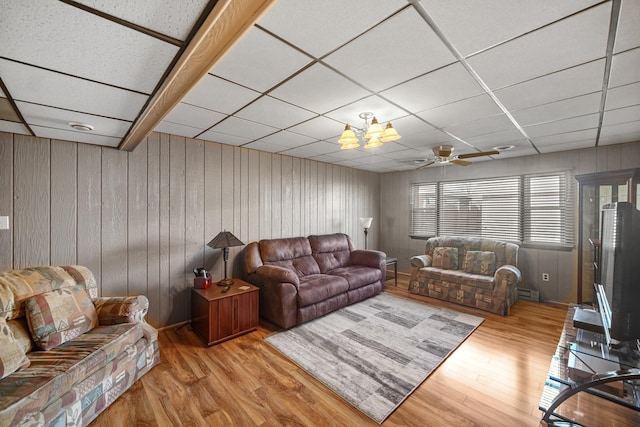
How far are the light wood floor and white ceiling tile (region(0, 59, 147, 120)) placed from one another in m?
2.25

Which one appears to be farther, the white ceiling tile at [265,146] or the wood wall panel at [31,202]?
the white ceiling tile at [265,146]

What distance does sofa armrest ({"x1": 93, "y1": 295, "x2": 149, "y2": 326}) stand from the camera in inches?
89.7

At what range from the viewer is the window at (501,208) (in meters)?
4.11

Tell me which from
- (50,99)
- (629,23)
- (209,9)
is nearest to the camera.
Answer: (209,9)

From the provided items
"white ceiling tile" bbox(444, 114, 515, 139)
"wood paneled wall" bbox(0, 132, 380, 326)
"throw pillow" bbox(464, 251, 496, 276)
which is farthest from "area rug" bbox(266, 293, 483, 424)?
"white ceiling tile" bbox(444, 114, 515, 139)

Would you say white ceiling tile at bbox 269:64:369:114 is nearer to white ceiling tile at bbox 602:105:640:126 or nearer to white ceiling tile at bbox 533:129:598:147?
white ceiling tile at bbox 602:105:640:126

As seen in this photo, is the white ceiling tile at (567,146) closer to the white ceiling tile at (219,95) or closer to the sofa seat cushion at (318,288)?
the sofa seat cushion at (318,288)

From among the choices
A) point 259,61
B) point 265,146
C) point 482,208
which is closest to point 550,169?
point 482,208

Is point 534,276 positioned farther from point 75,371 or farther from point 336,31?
point 75,371

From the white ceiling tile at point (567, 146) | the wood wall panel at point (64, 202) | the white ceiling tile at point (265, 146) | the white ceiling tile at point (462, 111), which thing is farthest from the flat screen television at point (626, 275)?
the wood wall panel at point (64, 202)

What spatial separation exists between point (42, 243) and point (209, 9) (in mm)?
2931

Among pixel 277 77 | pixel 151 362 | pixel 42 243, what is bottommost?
pixel 151 362

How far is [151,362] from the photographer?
2.38 m

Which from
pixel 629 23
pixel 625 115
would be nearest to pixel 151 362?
pixel 629 23
